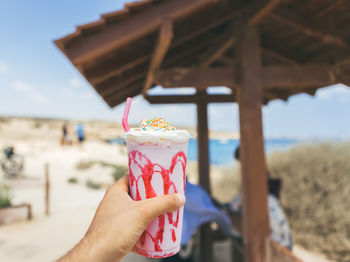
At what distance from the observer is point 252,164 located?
2.38 metres

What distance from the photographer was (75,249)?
2.76ft

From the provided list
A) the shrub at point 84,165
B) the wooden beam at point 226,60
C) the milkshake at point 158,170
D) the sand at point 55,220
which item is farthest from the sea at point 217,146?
the shrub at point 84,165

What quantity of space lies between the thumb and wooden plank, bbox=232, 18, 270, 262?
1.62 meters

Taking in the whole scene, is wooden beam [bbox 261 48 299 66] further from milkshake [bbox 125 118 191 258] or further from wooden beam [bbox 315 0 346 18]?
milkshake [bbox 125 118 191 258]

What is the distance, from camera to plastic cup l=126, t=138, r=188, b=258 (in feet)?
Answer: 3.10

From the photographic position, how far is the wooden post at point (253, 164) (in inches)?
92.0

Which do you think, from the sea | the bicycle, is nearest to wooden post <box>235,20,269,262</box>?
the sea

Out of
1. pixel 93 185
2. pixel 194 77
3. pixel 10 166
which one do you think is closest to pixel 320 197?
pixel 194 77

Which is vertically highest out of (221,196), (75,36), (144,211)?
(75,36)

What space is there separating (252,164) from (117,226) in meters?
1.79

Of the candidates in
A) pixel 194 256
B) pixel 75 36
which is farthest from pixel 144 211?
pixel 194 256

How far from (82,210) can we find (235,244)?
5460 mm

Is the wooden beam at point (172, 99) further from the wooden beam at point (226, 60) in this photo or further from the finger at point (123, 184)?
the finger at point (123, 184)

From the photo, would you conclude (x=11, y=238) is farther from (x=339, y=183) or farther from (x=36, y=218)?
(x=339, y=183)
